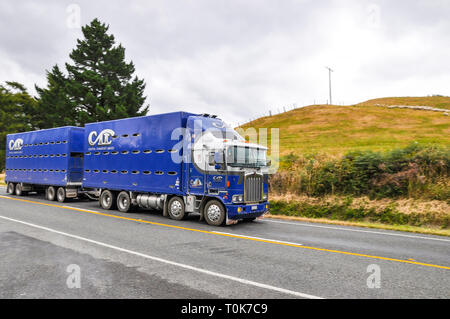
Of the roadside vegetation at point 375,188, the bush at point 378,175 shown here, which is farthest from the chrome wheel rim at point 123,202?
the bush at point 378,175

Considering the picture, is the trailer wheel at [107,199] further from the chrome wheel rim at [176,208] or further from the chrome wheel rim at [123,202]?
the chrome wheel rim at [176,208]

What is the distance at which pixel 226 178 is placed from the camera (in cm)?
1034

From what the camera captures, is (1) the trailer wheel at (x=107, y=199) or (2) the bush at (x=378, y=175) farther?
(1) the trailer wheel at (x=107, y=199)

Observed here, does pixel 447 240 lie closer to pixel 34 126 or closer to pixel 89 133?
pixel 89 133

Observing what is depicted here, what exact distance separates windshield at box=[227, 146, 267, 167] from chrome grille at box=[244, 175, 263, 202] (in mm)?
Result: 447

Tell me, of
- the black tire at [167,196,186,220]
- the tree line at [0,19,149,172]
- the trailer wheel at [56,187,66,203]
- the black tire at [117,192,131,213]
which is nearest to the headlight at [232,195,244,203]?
the black tire at [167,196,186,220]

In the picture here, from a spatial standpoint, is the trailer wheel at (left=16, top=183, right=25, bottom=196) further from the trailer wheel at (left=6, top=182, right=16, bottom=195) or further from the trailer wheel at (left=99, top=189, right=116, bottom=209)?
the trailer wheel at (left=99, top=189, right=116, bottom=209)

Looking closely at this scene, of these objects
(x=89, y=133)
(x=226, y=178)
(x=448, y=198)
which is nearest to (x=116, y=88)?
(x=89, y=133)

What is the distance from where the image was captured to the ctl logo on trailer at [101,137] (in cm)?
1452

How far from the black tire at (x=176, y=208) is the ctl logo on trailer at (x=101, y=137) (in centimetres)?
458

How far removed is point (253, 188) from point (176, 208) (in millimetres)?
3038

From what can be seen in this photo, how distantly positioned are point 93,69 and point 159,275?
3898 centimetres

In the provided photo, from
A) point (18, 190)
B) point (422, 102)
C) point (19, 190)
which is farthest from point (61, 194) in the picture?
point (422, 102)

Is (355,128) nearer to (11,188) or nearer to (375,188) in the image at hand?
(375,188)
